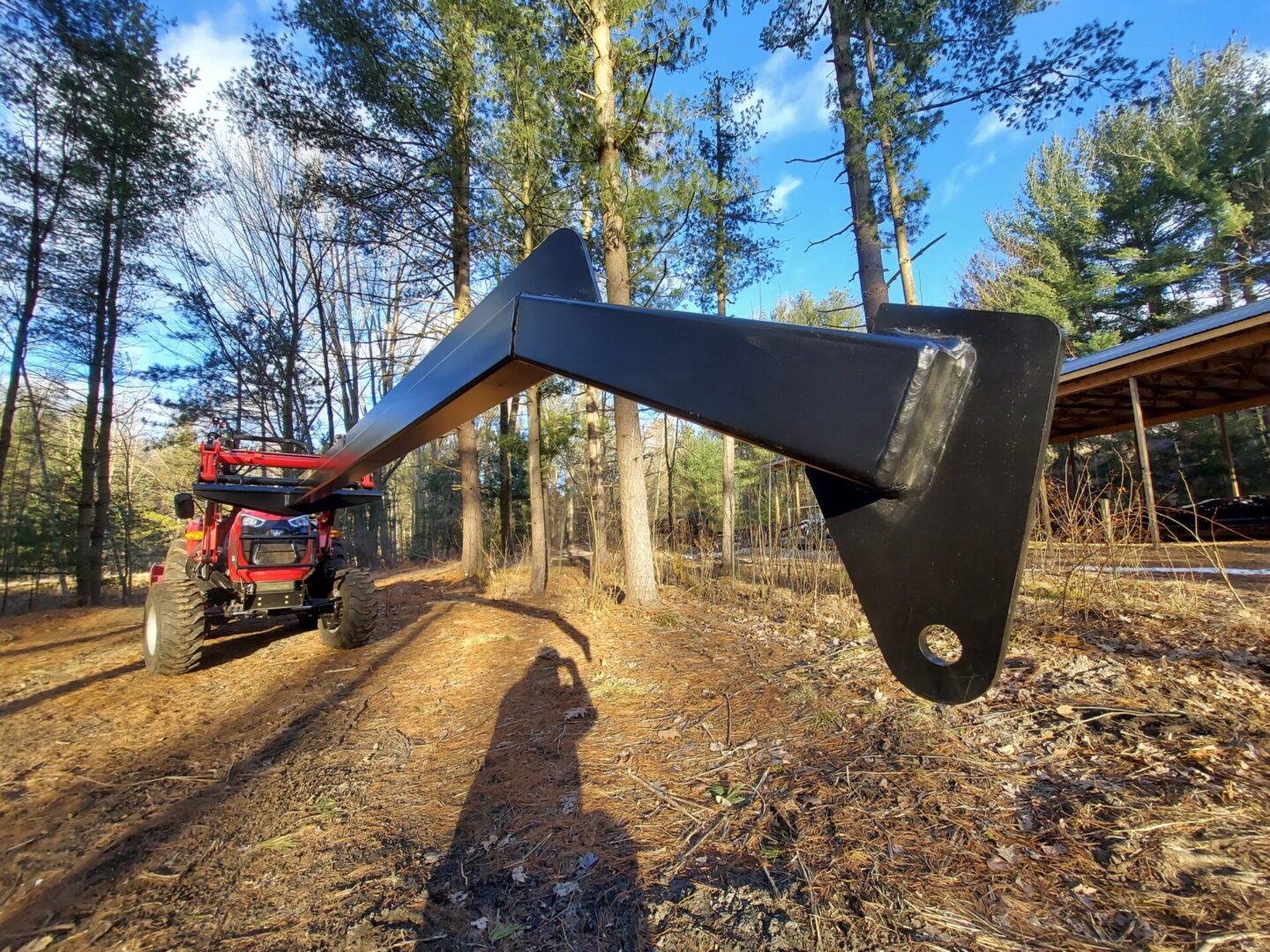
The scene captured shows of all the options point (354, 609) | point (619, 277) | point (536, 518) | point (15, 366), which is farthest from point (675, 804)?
point (15, 366)

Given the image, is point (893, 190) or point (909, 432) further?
point (893, 190)

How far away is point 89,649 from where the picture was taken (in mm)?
6438

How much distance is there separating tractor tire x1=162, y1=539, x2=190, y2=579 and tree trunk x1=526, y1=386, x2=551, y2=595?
14.8 feet

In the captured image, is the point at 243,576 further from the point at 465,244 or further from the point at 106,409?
the point at 106,409

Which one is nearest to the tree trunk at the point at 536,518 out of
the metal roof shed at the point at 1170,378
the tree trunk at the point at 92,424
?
the metal roof shed at the point at 1170,378

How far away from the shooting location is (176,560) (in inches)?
191

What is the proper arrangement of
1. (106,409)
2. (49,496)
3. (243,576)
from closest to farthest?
1. (243,576)
2. (106,409)
3. (49,496)

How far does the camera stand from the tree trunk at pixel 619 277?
633 cm

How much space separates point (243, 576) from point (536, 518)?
450 centimetres

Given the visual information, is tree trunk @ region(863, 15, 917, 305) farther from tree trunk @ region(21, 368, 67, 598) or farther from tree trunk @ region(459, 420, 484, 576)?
tree trunk @ region(21, 368, 67, 598)

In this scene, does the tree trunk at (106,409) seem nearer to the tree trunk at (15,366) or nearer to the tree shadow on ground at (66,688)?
the tree trunk at (15,366)

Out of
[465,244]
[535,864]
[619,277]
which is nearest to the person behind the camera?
[535,864]

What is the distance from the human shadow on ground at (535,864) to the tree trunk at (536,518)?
5.78 meters

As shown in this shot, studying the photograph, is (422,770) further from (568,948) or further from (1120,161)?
(1120,161)
